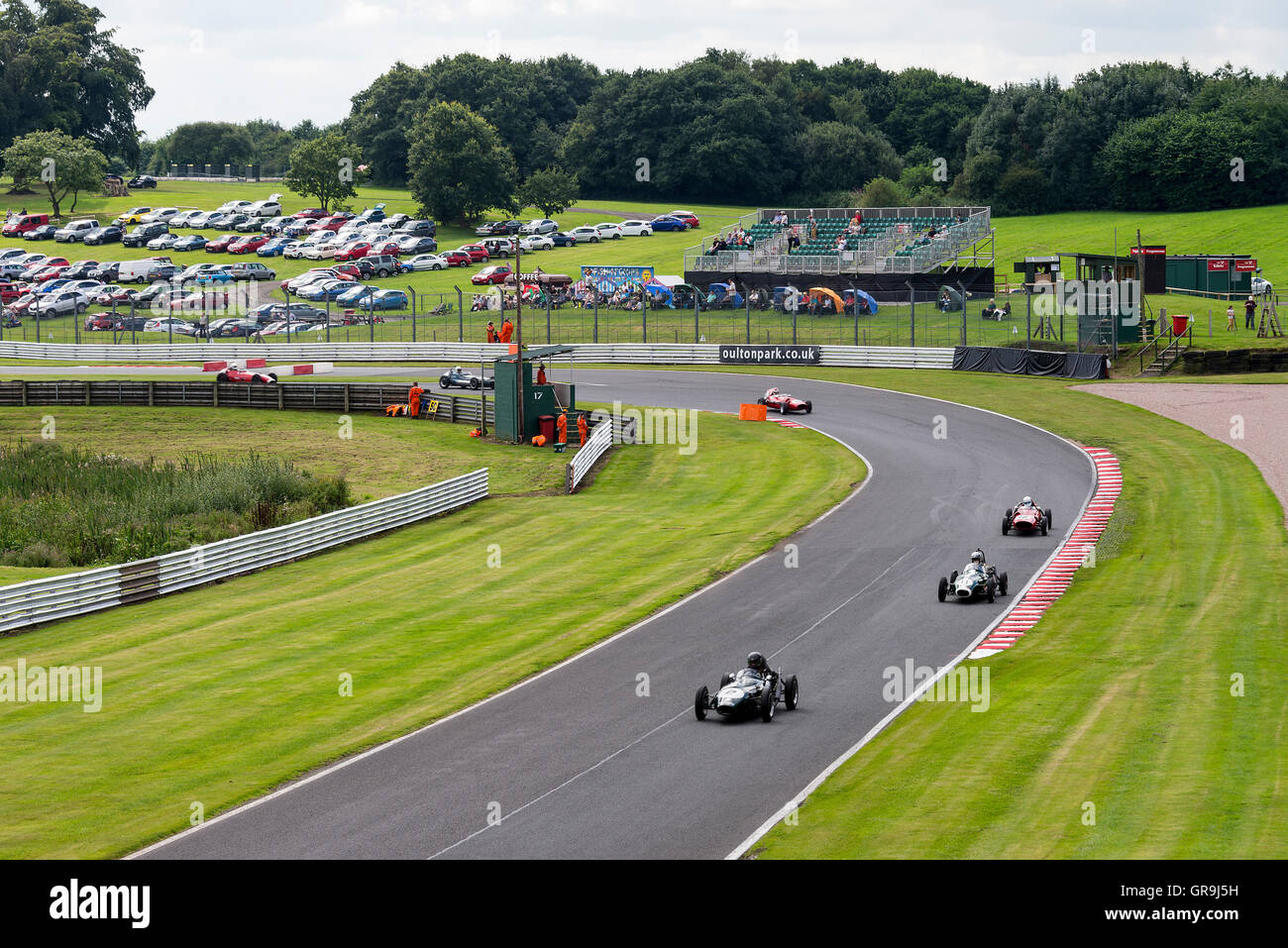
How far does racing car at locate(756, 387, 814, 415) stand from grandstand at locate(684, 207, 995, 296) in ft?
78.1

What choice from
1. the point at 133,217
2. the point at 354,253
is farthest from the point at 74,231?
the point at 354,253

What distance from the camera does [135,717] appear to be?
67.5 feet

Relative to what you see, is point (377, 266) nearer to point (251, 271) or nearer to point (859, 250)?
point (251, 271)

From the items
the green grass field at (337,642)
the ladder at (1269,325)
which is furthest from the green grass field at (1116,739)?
the ladder at (1269,325)

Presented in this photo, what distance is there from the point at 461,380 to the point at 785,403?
1363cm

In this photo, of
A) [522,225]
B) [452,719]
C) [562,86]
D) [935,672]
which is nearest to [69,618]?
[452,719]

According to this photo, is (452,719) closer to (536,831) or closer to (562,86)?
(536,831)

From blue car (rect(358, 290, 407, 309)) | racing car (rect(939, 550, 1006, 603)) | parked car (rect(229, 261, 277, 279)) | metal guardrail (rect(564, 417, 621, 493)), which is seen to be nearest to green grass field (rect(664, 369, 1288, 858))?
racing car (rect(939, 550, 1006, 603))

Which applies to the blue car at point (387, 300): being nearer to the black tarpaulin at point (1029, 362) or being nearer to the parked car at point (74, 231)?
the black tarpaulin at point (1029, 362)

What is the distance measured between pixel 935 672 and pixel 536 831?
8.93 meters

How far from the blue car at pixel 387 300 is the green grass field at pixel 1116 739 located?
54.4 meters

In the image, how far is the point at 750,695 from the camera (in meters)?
19.7

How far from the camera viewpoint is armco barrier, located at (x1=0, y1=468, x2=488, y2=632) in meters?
26.5

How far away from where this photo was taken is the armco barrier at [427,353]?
201 ft
